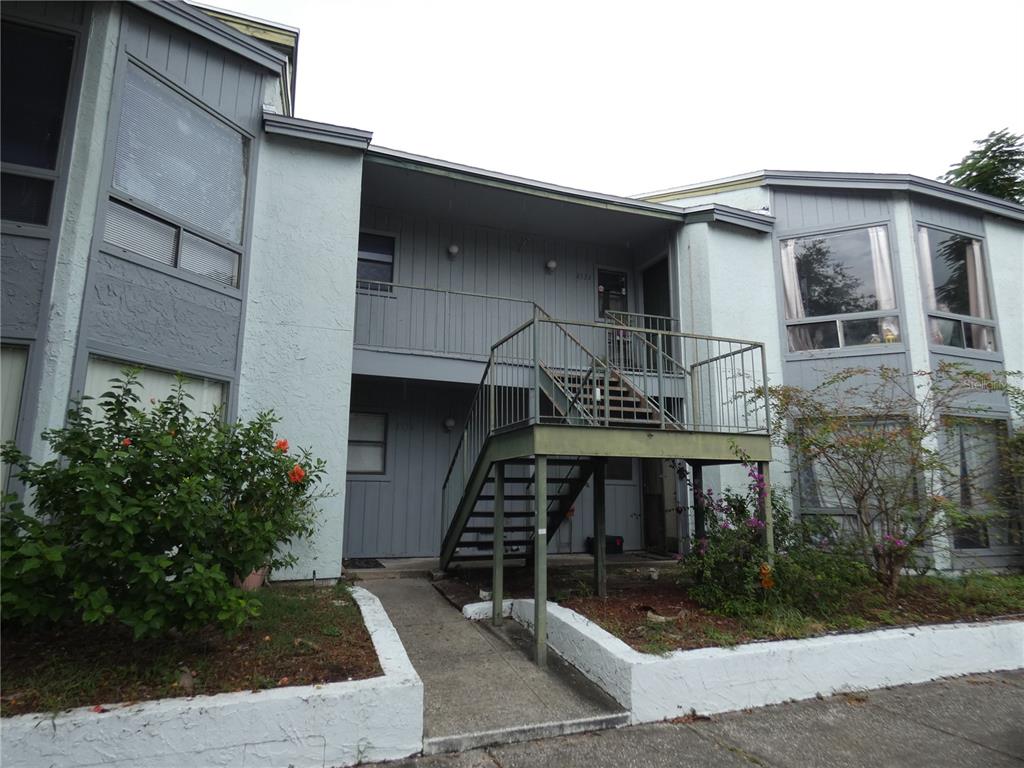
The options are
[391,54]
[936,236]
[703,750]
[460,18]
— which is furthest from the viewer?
[391,54]

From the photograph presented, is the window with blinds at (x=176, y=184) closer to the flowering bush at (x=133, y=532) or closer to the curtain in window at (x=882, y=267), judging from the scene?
the flowering bush at (x=133, y=532)

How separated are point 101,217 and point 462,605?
529 centimetres

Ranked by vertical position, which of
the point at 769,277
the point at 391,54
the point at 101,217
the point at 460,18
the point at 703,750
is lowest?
the point at 703,750

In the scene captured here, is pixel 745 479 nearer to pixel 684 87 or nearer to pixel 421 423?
pixel 421 423

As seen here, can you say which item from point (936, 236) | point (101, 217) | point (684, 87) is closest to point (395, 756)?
point (101, 217)

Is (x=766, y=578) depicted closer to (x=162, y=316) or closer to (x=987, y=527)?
(x=987, y=527)

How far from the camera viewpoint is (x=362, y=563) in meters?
8.53

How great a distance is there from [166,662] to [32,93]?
17.3 feet

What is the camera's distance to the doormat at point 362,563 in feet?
27.2

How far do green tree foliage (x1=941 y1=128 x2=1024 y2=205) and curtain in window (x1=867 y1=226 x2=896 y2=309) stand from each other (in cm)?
624

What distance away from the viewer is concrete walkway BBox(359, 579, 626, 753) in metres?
3.72

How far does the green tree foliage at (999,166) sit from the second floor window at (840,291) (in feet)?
20.6

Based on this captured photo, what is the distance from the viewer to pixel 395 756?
3479 mm

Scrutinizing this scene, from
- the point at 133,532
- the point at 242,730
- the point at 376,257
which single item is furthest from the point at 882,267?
the point at 133,532
